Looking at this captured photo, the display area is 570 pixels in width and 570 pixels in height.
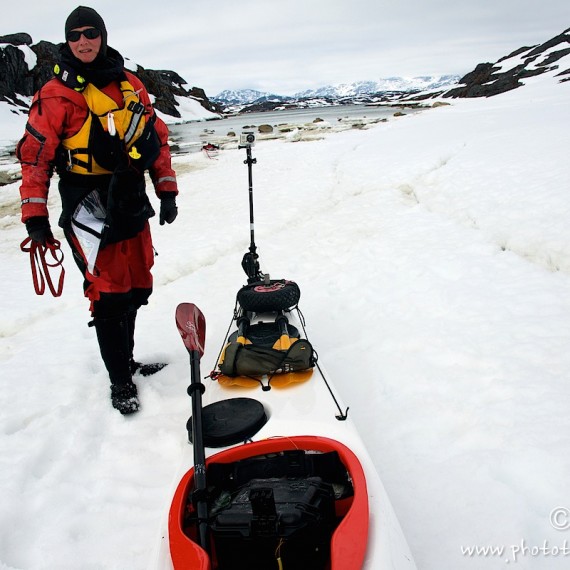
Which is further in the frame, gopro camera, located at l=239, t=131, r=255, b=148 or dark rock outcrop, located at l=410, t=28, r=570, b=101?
dark rock outcrop, located at l=410, t=28, r=570, b=101

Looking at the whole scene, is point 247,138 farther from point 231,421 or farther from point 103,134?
point 231,421

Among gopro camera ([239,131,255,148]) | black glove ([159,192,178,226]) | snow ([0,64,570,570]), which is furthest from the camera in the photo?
gopro camera ([239,131,255,148])

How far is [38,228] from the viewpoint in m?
2.33

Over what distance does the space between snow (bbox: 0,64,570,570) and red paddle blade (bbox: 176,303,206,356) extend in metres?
0.58

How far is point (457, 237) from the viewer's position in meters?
5.41

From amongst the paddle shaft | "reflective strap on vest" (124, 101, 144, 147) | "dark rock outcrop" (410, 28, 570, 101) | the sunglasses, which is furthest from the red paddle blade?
"dark rock outcrop" (410, 28, 570, 101)

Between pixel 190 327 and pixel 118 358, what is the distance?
57 cm

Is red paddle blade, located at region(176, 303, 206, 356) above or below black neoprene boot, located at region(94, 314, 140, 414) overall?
above

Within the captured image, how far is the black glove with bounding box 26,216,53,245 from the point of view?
2316 mm

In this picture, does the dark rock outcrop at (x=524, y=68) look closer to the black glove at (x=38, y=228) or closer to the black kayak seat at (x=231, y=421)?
the black kayak seat at (x=231, y=421)

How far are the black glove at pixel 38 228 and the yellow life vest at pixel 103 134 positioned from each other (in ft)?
1.09

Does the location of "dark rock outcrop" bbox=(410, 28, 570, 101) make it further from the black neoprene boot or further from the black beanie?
the black neoprene boot

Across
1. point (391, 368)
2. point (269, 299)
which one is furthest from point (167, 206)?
point (391, 368)
